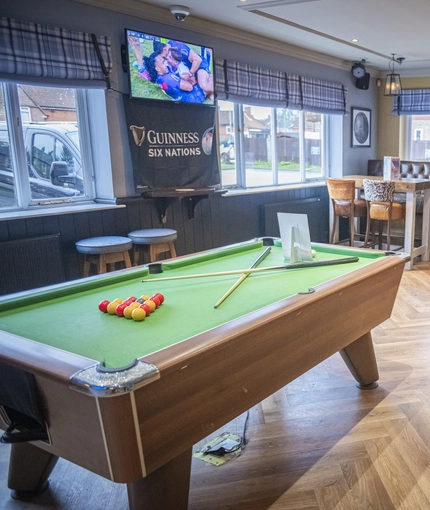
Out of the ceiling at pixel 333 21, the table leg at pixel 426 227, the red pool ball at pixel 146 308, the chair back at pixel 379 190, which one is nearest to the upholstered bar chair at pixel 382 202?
the chair back at pixel 379 190

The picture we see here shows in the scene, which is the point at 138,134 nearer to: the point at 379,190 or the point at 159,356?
the point at 379,190

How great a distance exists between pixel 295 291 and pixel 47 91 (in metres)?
2.91

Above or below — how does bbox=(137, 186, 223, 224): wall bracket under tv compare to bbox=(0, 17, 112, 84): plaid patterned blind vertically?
below

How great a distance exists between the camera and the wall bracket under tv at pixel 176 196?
4.32 metres

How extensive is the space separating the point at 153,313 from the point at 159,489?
0.61m

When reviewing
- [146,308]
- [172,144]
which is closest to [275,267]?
[146,308]

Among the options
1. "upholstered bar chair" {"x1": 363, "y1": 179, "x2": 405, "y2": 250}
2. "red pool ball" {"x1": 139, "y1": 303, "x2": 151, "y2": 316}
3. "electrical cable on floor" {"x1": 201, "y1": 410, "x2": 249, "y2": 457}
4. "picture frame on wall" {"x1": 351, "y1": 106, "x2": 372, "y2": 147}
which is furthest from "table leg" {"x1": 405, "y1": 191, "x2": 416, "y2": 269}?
"red pool ball" {"x1": 139, "y1": 303, "x2": 151, "y2": 316}

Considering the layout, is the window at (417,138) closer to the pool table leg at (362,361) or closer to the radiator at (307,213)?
the radiator at (307,213)

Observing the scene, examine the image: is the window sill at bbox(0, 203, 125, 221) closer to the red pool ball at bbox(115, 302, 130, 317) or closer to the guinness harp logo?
the guinness harp logo

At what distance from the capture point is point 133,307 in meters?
1.82

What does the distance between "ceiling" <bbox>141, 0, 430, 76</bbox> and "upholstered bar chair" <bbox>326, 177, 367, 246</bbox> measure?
159 centimetres

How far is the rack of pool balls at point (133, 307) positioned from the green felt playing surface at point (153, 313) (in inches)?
1.1

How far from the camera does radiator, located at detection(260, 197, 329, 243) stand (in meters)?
5.77

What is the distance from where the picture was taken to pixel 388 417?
8.19 ft
